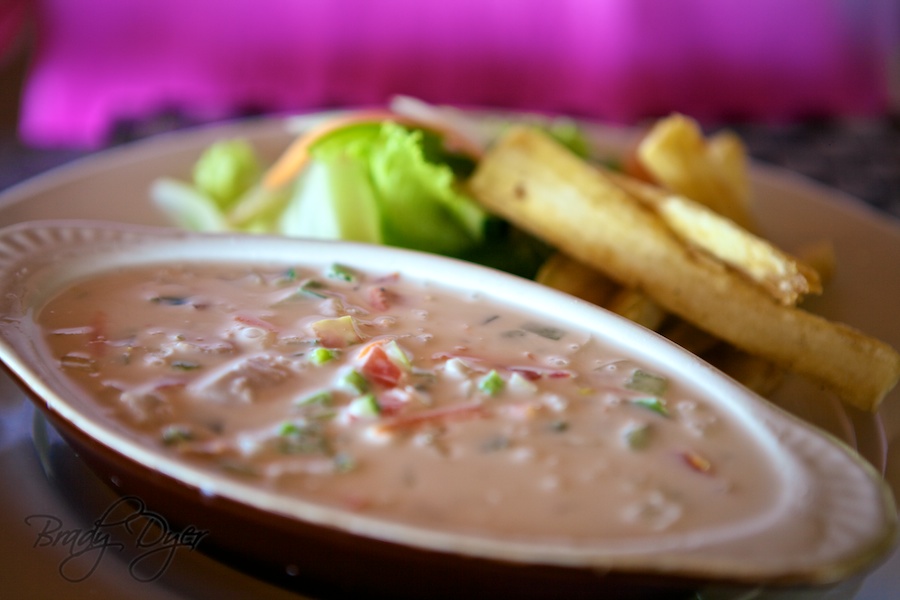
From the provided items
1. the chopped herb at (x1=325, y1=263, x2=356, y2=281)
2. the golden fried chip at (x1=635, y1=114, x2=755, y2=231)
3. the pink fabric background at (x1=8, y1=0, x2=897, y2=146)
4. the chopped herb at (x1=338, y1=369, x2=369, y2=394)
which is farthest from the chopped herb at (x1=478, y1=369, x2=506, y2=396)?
the pink fabric background at (x1=8, y1=0, x2=897, y2=146)

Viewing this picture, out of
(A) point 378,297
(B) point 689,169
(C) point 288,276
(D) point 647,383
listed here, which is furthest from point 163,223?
(D) point 647,383

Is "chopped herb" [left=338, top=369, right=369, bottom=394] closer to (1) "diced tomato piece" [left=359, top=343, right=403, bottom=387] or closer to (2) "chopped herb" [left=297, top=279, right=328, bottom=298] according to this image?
(1) "diced tomato piece" [left=359, top=343, right=403, bottom=387]

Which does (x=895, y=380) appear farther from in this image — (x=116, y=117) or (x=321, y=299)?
(x=116, y=117)

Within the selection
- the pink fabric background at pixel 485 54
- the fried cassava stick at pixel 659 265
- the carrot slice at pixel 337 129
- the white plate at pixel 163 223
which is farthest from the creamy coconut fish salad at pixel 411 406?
the pink fabric background at pixel 485 54

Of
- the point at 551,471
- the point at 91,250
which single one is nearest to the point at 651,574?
the point at 551,471

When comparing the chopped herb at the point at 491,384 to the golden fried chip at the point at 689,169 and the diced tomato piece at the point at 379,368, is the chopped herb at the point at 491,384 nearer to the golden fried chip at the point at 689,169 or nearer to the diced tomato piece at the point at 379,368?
the diced tomato piece at the point at 379,368

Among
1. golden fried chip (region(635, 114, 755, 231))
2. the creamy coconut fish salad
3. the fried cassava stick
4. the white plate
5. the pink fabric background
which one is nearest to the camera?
the creamy coconut fish salad
